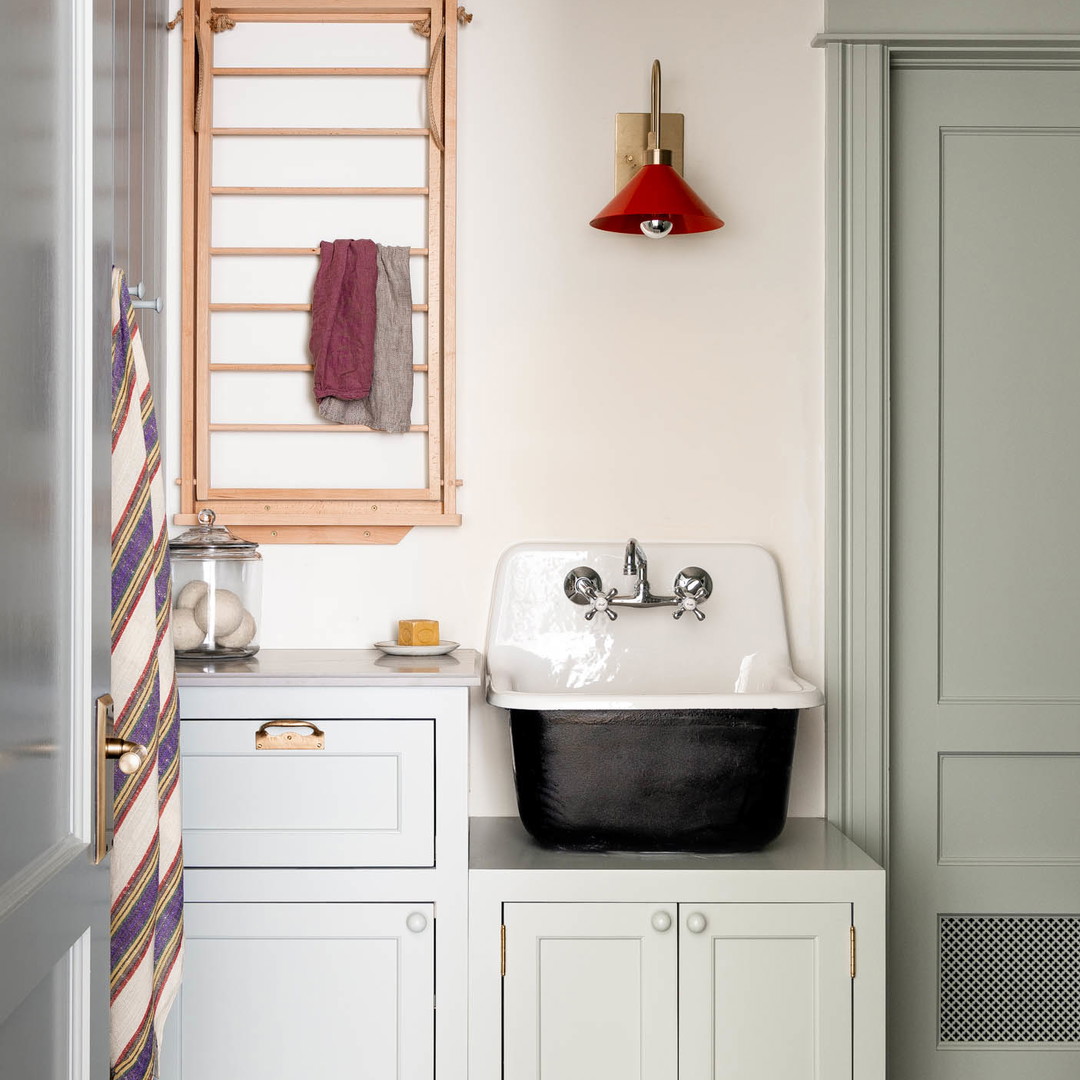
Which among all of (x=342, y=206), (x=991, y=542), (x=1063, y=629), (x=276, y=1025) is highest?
(x=342, y=206)

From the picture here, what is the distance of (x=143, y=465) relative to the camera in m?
1.55

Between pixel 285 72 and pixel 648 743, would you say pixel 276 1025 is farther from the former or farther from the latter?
pixel 285 72

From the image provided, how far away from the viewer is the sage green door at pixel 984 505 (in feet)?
7.47

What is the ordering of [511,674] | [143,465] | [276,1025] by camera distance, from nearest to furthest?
1. [143,465]
2. [276,1025]
3. [511,674]

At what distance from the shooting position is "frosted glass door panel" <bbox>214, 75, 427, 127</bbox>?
2273 millimetres

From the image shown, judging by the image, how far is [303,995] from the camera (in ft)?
5.84

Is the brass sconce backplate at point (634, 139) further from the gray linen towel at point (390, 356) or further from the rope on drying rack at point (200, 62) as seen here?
the rope on drying rack at point (200, 62)

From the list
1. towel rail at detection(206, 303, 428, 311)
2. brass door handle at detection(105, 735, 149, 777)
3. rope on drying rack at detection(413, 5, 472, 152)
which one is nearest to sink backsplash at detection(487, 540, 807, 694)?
Result: towel rail at detection(206, 303, 428, 311)

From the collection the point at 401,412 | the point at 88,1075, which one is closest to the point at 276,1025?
the point at 88,1075

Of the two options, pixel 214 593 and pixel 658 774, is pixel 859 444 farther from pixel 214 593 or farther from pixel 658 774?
pixel 214 593

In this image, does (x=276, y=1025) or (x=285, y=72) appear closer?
(x=276, y=1025)

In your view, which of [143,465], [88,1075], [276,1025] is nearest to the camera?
[88,1075]

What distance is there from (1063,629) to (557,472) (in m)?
1.10

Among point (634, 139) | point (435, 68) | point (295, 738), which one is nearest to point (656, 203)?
point (634, 139)
